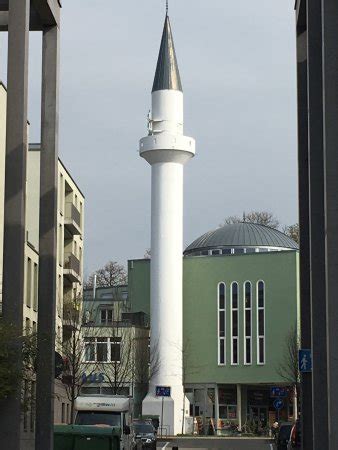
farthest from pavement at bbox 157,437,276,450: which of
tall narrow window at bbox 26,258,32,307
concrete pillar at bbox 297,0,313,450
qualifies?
concrete pillar at bbox 297,0,313,450

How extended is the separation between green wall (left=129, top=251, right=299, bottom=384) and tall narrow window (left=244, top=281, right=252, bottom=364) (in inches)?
13.7

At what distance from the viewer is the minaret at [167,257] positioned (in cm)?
8900

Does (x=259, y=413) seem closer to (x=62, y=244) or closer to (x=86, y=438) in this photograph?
(x=62, y=244)

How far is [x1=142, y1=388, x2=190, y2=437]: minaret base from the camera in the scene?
89.4 metres

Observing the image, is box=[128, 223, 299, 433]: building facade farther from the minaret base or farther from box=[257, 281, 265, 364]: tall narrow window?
the minaret base

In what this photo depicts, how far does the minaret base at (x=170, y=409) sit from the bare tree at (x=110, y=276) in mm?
22597

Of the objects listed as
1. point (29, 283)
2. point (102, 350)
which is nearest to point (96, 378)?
point (102, 350)

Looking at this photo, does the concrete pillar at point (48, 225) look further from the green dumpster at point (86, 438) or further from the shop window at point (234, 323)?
the shop window at point (234, 323)

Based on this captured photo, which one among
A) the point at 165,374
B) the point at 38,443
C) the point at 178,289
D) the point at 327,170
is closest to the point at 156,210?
the point at 178,289

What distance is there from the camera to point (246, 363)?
9362cm

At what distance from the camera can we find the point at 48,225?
2616cm

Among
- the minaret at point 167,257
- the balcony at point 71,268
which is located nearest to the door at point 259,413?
the minaret at point 167,257

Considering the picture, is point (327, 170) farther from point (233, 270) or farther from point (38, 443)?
point (233, 270)

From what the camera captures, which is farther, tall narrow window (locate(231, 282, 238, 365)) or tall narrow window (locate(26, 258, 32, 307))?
tall narrow window (locate(231, 282, 238, 365))
